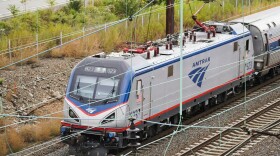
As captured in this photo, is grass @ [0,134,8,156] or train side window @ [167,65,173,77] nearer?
grass @ [0,134,8,156]

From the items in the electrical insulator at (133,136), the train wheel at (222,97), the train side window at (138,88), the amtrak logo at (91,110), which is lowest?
the train wheel at (222,97)

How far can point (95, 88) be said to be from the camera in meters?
20.3

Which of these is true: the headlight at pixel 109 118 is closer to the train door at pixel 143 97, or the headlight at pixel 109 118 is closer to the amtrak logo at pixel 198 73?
the train door at pixel 143 97

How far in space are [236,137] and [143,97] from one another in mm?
3627

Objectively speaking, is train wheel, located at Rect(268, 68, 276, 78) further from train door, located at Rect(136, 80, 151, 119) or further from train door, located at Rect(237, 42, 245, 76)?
train door, located at Rect(136, 80, 151, 119)

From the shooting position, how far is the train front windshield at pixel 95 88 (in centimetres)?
2016

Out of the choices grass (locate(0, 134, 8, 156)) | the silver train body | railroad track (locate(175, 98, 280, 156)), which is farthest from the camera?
the silver train body

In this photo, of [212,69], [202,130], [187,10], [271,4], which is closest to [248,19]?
[212,69]

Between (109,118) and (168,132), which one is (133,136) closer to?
(109,118)

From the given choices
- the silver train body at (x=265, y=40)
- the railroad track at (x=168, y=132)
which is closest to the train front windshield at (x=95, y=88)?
the railroad track at (x=168, y=132)

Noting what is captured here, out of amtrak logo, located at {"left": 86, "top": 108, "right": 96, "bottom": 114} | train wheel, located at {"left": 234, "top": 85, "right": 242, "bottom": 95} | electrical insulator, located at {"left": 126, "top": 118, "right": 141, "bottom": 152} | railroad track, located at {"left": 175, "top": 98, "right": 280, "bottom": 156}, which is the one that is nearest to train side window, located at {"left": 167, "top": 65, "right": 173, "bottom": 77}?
railroad track, located at {"left": 175, "top": 98, "right": 280, "bottom": 156}

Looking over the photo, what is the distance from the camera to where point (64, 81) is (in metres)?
29.3

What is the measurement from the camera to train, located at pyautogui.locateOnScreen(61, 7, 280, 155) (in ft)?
65.8

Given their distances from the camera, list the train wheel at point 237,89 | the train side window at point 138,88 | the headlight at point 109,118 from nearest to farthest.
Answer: the headlight at point 109,118
the train side window at point 138,88
the train wheel at point 237,89
